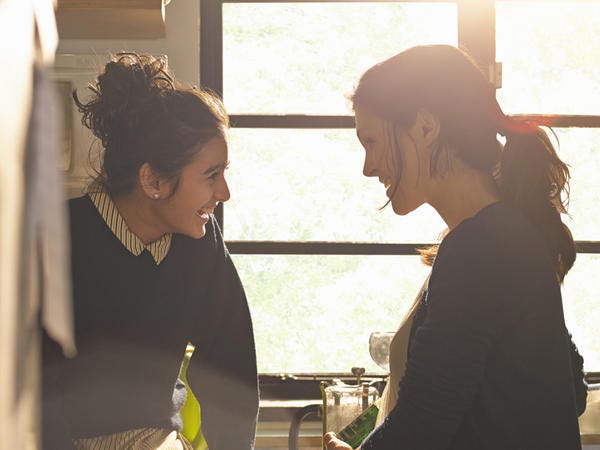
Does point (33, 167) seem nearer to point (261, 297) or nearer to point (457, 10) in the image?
point (261, 297)

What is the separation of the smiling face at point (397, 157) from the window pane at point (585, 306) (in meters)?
1.42

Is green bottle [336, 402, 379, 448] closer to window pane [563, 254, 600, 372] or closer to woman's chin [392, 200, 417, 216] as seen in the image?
woman's chin [392, 200, 417, 216]

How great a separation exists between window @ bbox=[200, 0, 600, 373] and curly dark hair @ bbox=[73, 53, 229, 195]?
0.91m

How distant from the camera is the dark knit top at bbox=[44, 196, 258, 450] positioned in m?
1.43

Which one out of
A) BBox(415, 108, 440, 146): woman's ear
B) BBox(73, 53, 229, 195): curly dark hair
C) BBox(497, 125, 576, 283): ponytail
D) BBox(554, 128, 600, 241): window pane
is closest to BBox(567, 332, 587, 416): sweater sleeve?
BBox(497, 125, 576, 283): ponytail

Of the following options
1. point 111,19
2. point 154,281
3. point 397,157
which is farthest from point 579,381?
point 111,19

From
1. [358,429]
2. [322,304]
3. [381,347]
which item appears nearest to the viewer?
[358,429]

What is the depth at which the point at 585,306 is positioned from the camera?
96.7 inches

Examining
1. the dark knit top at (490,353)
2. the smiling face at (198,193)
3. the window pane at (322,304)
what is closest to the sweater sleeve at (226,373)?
the smiling face at (198,193)

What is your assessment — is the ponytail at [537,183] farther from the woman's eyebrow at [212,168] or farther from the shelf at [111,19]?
the shelf at [111,19]

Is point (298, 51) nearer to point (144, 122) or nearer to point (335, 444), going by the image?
point (144, 122)

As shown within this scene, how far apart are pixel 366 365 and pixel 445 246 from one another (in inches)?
57.0

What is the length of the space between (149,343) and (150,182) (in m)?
0.29

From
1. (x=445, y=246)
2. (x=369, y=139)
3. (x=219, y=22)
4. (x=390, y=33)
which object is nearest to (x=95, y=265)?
(x=369, y=139)
